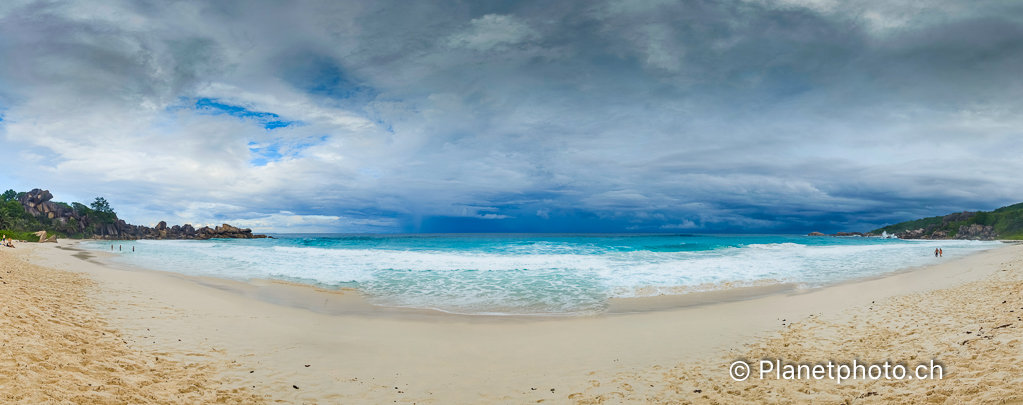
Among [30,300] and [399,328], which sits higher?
[30,300]

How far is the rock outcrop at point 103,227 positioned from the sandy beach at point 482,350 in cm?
11198

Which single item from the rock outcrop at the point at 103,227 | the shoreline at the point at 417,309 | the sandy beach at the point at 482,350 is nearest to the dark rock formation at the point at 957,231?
the shoreline at the point at 417,309

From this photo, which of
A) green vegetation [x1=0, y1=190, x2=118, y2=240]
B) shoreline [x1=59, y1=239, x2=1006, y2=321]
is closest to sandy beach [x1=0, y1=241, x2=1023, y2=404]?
shoreline [x1=59, y1=239, x2=1006, y2=321]

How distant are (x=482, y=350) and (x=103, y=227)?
134m

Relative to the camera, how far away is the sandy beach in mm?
4770

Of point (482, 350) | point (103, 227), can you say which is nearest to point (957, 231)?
point (482, 350)

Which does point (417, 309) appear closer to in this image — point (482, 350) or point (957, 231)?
point (482, 350)

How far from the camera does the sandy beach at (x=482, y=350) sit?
4.77 metres

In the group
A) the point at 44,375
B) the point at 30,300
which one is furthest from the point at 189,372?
the point at 30,300

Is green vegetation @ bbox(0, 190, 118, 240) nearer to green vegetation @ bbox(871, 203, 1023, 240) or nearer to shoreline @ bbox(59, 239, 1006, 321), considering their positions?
shoreline @ bbox(59, 239, 1006, 321)

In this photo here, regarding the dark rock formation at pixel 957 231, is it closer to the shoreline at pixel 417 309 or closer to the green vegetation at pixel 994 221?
the green vegetation at pixel 994 221

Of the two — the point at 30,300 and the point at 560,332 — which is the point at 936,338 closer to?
the point at 560,332

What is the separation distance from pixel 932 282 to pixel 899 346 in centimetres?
1318

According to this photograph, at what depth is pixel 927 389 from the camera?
4383mm
